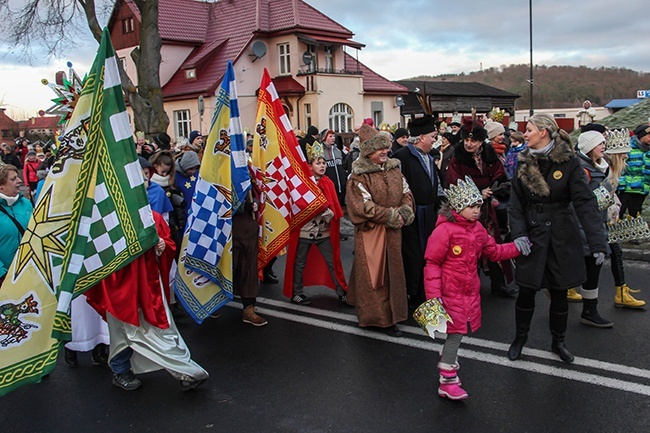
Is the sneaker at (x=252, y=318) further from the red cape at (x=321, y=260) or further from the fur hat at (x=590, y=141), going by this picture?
the fur hat at (x=590, y=141)

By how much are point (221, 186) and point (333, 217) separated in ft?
5.29

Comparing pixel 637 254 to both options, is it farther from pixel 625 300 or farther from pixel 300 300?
pixel 300 300

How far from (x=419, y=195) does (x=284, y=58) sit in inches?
1145

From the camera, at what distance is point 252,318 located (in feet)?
19.7

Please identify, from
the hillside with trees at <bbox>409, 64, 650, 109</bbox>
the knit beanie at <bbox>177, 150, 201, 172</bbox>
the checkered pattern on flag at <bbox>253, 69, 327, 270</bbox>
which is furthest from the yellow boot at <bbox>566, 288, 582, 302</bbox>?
the hillside with trees at <bbox>409, 64, 650, 109</bbox>

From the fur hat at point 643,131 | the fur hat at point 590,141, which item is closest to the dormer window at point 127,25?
the fur hat at point 643,131

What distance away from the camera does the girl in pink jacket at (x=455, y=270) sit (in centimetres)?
412

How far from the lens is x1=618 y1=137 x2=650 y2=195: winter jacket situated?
6.83 metres

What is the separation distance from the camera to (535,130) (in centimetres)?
450

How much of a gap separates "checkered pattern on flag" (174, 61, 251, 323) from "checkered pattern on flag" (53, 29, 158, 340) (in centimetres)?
123

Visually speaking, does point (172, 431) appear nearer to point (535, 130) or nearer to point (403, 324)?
point (403, 324)

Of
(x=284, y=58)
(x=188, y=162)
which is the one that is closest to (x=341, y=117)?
(x=284, y=58)

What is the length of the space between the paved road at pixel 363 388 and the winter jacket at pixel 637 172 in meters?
1.93

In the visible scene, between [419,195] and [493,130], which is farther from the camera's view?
[493,130]
